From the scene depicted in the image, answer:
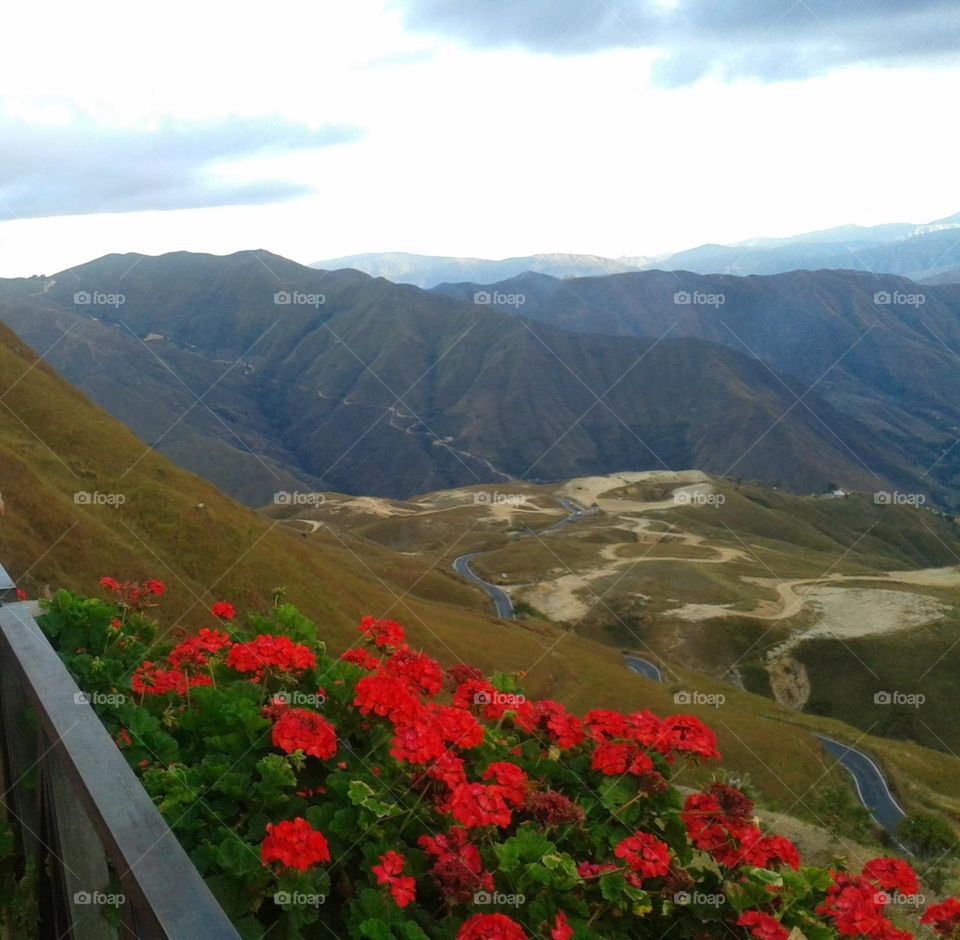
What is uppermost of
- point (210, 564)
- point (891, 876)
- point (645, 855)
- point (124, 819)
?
point (124, 819)

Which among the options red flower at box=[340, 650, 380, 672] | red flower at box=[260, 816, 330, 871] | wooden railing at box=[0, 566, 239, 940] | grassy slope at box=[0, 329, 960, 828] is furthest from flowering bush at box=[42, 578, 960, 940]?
grassy slope at box=[0, 329, 960, 828]

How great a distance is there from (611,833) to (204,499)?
76708 millimetres

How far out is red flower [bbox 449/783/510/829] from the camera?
468cm

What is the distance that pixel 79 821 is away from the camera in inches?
168

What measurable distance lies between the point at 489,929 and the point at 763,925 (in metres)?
1.67

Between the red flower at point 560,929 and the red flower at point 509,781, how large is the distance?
0.73 metres

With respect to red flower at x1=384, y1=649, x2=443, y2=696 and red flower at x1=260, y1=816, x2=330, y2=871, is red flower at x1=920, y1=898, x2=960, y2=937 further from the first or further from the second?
red flower at x1=260, y1=816, x2=330, y2=871

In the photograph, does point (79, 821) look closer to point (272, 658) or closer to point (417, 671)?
point (272, 658)

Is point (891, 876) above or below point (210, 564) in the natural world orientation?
above

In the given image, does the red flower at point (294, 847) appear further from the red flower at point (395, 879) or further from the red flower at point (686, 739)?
the red flower at point (686, 739)

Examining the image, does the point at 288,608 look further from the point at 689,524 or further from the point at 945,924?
the point at 689,524

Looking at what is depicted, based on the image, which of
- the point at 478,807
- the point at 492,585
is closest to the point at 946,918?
the point at 478,807

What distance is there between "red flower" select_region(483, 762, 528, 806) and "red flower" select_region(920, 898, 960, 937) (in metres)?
2.89

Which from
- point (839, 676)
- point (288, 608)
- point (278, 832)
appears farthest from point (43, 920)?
point (839, 676)
